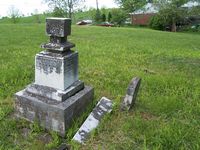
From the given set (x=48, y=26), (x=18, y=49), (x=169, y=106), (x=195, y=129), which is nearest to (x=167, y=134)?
(x=195, y=129)

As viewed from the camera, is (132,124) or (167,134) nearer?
(167,134)

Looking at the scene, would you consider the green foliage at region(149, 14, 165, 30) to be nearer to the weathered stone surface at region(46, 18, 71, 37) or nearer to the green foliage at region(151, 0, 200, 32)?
the green foliage at region(151, 0, 200, 32)

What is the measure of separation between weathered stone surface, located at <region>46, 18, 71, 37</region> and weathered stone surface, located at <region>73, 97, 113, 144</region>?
45.0 inches

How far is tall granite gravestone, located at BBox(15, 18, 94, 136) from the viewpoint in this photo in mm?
3381

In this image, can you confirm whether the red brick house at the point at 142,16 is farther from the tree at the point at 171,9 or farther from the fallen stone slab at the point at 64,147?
the fallen stone slab at the point at 64,147

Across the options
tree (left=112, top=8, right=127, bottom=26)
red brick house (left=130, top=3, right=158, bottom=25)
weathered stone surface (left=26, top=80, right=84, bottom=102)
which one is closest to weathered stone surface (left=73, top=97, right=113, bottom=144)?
weathered stone surface (left=26, top=80, right=84, bottom=102)

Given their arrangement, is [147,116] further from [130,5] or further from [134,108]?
[130,5]

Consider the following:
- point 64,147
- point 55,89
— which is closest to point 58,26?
point 55,89

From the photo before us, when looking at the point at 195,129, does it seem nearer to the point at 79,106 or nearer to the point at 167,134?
the point at 167,134

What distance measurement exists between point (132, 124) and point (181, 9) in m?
29.9

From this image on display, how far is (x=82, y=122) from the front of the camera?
11.7ft

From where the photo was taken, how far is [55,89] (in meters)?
3.55

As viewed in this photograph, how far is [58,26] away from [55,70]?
1.97 feet

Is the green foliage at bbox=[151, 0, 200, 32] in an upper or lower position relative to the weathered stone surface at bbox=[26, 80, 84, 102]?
upper
